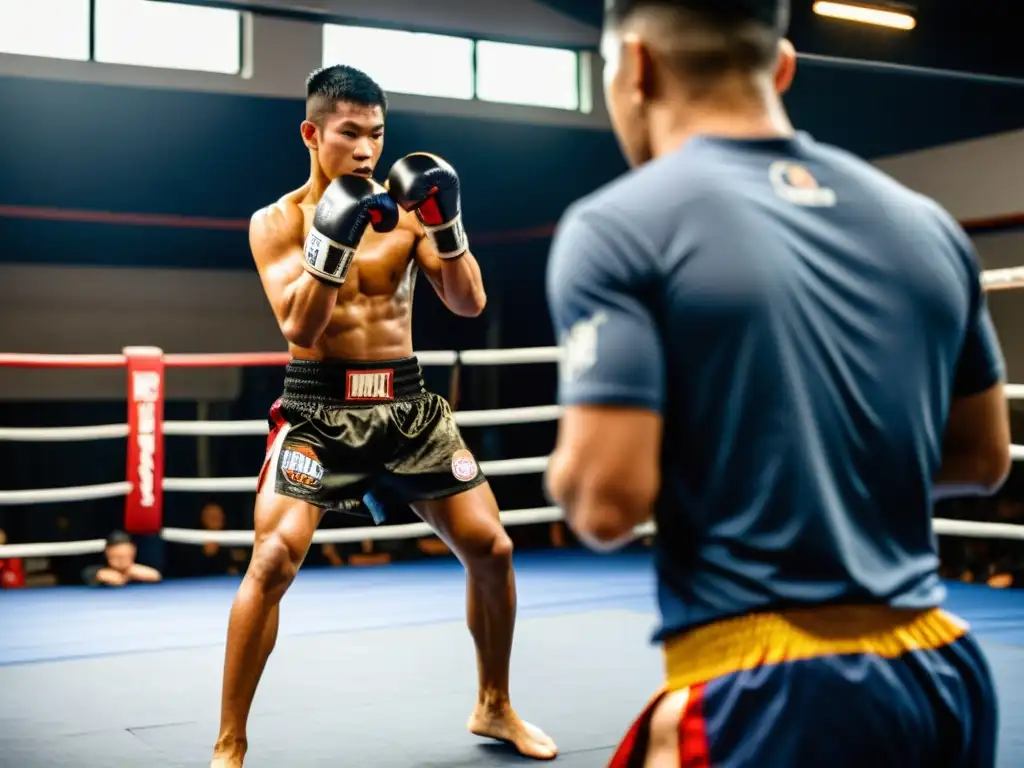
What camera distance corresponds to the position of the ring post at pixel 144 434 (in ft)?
14.5

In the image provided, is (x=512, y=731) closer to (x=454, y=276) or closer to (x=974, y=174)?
(x=454, y=276)

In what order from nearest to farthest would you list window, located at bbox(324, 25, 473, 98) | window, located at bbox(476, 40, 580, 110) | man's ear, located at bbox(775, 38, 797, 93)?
man's ear, located at bbox(775, 38, 797, 93)
window, located at bbox(324, 25, 473, 98)
window, located at bbox(476, 40, 580, 110)

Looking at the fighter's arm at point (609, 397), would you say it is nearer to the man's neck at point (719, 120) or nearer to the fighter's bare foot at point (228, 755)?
the man's neck at point (719, 120)

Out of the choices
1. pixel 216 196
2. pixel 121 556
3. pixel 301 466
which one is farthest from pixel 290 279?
pixel 216 196

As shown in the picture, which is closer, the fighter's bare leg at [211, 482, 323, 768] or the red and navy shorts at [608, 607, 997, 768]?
the red and navy shorts at [608, 607, 997, 768]

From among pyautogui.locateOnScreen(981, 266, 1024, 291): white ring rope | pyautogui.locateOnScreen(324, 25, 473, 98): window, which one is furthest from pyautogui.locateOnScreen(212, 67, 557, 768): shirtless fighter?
pyautogui.locateOnScreen(324, 25, 473, 98): window

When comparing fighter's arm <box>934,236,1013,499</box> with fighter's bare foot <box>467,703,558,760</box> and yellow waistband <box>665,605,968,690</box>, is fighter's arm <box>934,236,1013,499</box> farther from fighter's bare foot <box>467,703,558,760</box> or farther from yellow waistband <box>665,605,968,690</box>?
fighter's bare foot <box>467,703,558,760</box>

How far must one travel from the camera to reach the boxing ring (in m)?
2.38

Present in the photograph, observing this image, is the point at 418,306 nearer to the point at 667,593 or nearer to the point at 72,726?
the point at 72,726

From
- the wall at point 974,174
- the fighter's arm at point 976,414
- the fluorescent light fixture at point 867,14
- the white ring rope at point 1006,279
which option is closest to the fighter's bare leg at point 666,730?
the fighter's arm at point 976,414

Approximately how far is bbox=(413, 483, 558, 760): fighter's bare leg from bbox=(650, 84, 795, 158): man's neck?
4.93 ft

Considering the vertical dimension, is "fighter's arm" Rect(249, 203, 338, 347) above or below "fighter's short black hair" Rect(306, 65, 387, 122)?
below

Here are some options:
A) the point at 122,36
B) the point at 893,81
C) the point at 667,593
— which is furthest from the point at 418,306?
the point at 667,593

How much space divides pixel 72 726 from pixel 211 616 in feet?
4.50
